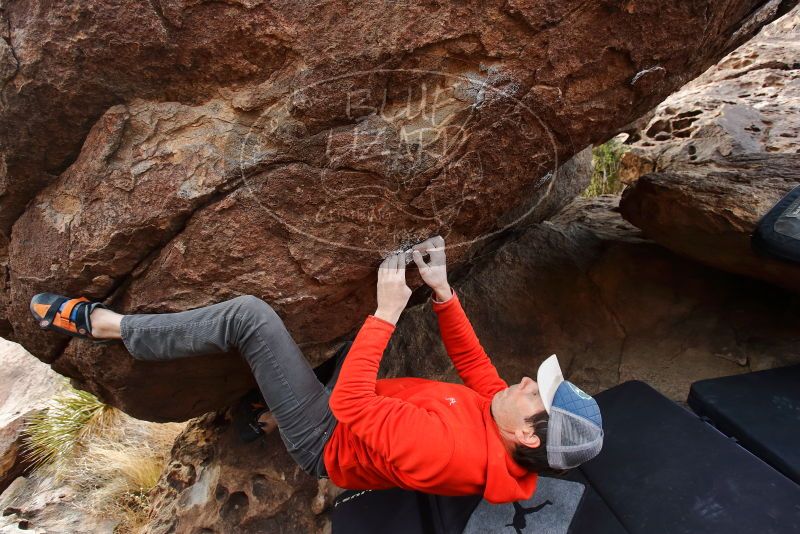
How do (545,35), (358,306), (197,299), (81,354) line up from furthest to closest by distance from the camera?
(358,306) < (81,354) < (197,299) < (545,35)

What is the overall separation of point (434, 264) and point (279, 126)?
891 mm

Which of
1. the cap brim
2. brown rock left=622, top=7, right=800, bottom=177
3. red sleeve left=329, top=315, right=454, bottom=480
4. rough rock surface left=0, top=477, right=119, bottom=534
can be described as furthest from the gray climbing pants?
brown rock left=622, top=7, right=800, bottom=177

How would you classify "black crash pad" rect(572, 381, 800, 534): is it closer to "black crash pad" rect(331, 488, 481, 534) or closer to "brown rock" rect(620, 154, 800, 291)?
"black crash pad" rect(331, 488, 481, 534)

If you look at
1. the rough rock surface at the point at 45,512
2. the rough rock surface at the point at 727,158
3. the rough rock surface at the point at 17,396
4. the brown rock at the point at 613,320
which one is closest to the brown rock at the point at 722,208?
the rough rock surface at the point at 727,158

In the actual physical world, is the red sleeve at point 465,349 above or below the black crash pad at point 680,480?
above

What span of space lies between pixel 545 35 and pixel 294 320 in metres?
1.58

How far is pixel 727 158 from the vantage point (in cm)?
307

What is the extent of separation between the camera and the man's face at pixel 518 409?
1.72 m

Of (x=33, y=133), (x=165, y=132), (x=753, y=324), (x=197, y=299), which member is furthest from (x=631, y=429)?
(x=33, y=133)

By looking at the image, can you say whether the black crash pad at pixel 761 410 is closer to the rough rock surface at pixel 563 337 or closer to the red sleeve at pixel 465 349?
the rough rock surface at pixel 563 337

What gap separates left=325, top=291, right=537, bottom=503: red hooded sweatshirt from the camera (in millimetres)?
1655

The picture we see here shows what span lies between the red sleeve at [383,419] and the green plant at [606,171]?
4037 mm

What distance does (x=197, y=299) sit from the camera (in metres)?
2.05

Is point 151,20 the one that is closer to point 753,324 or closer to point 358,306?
point 358,306
